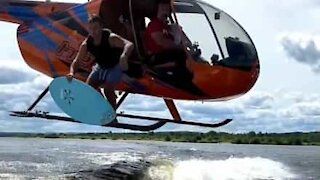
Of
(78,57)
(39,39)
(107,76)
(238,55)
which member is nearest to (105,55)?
(107,76)

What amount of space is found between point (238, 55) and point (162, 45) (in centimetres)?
138

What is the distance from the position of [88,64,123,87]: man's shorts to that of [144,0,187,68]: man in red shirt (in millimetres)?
664

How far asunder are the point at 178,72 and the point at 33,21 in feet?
14.0

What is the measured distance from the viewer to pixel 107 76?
1358cm

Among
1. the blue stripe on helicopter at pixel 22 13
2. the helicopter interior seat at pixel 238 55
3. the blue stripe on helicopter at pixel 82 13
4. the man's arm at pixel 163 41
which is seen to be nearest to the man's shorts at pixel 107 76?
the man's arm at pixel 163 41

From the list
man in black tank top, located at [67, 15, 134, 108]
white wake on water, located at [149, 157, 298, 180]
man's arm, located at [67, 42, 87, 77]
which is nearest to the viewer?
man in black tank top, located at [67, 15, 134, 108]

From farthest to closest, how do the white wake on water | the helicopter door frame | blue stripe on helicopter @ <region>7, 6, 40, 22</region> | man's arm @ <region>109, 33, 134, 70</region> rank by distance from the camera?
Answer: the white wake on water
blue stripe on helicopter @ <region>7, 6, 40, 22</region>
the helicopter door frame
man's arm @ <region>109, 33, 134, 70</region>

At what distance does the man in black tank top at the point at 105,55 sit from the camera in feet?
43.7

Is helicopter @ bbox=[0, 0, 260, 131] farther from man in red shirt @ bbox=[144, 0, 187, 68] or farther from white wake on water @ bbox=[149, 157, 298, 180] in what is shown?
white wake on water @ bbox=[149, 157, 298, 180]

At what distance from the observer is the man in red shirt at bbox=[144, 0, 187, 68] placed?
13.5 m

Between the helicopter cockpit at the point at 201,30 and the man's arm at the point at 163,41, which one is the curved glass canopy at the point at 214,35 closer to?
the helicopter cockpit at the point at 201,30

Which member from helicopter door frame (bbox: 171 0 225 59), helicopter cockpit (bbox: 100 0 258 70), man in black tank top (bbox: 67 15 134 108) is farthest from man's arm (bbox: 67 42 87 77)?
helicopter door frame (bbox: 171 0 225 59)

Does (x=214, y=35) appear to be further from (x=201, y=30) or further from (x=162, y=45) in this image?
(x=162, y=45)

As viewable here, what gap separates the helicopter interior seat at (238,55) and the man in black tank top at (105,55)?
5.75 feet
